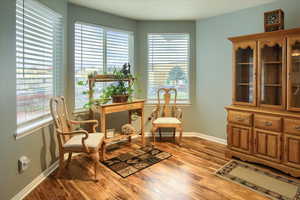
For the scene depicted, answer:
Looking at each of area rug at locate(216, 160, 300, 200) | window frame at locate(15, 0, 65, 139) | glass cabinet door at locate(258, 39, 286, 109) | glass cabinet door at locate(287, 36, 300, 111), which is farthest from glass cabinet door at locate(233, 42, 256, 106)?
window frame at locate(15, 0, 65, 139)

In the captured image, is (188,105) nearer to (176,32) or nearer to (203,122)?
(203,122)

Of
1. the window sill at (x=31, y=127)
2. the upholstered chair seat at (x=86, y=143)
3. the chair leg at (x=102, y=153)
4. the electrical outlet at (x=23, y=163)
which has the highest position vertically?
the window sill at (x=31, y=127)

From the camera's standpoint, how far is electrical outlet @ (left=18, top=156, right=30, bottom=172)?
2.09 m

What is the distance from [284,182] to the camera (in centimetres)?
241

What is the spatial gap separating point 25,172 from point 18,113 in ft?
2.26

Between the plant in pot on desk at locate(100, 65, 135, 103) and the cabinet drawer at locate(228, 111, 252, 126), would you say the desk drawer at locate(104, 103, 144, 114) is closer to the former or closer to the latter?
the plant in pot on desk at locate(100, 65, 135, 103)

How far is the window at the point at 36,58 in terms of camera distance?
7.20ft

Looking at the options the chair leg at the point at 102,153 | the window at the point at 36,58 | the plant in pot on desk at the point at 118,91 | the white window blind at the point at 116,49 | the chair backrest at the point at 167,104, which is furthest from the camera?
the chair backrest at the point at 167,104

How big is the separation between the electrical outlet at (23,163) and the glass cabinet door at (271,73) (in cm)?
326

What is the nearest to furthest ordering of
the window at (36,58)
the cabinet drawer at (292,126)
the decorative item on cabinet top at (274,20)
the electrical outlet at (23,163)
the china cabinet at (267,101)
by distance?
the electrical outlet at (23,163)
the window at (36,58)
the cabinet drawer at (292,126)
the china cabinet at (267,101)
the decorative item on cabinet top at (274,20)

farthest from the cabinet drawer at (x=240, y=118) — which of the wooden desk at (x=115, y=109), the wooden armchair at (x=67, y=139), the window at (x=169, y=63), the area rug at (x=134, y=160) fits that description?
the wooden armchair at (x=67, y=139)

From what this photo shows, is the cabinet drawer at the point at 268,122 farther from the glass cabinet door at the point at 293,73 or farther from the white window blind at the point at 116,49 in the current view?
the white window blind at the point at 116,49

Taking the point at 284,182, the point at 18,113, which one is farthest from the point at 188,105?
the point at 18,113

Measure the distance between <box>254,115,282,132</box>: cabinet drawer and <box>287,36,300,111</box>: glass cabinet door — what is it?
9.7 inches
